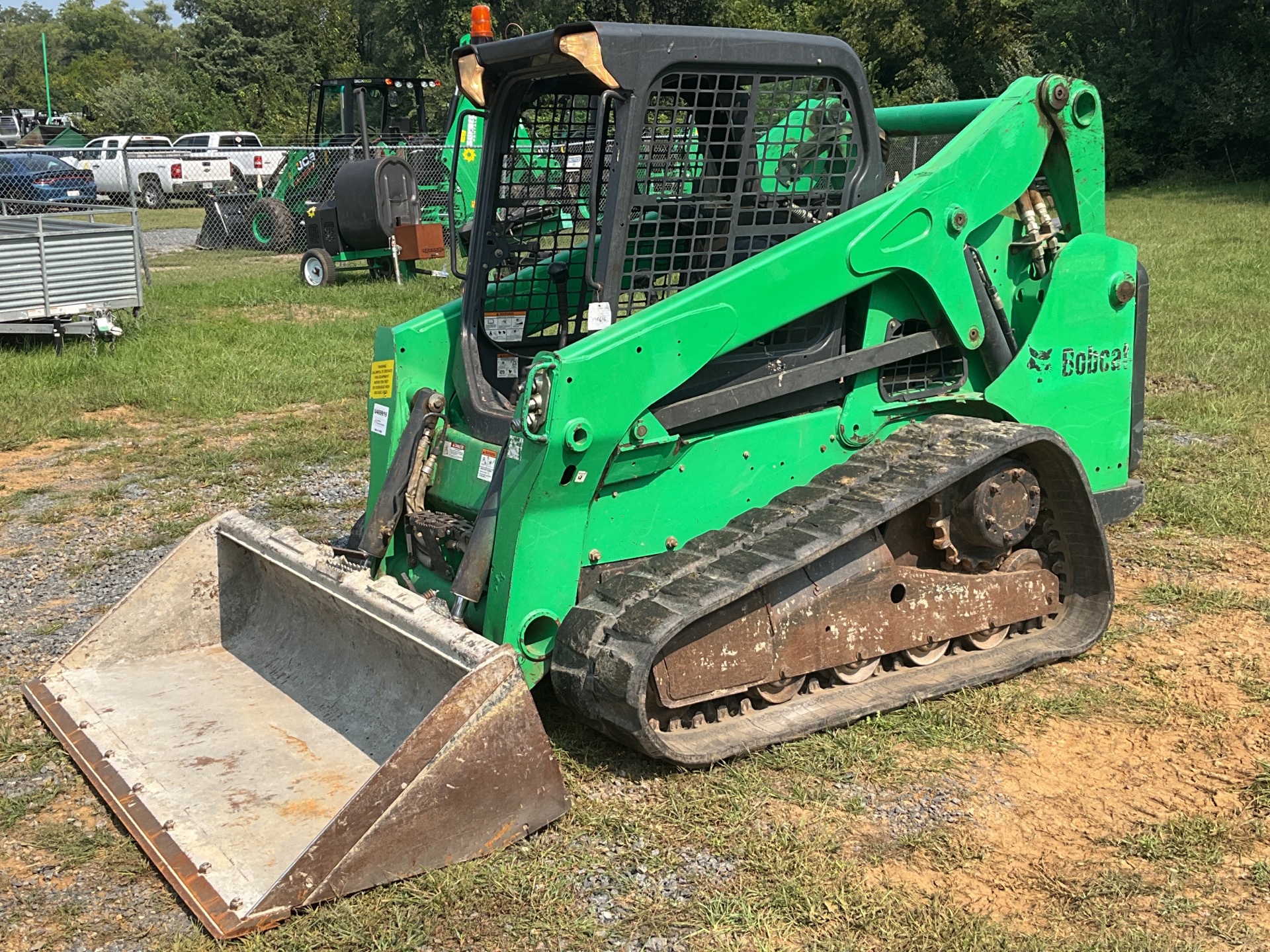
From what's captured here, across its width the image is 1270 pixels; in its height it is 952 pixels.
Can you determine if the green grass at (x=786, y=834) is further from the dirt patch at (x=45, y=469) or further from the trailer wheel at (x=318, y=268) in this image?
the trailer wheel at (x=318, y=268)

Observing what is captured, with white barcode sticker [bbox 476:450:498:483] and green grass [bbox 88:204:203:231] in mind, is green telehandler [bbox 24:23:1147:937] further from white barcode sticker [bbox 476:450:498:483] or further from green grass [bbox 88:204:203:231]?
green grass [bbox 88:204:203:231]

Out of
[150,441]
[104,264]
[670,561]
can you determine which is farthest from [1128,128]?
[670,561]

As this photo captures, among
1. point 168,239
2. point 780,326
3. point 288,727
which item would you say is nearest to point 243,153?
point 168,239

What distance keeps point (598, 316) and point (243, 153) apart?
2647cm

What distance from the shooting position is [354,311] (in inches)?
564

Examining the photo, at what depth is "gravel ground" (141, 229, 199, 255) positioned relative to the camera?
22.0 metres

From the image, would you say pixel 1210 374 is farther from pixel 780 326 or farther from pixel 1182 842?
pixel 1182 842

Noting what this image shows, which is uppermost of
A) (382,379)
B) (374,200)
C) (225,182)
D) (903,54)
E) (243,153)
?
(903,54)

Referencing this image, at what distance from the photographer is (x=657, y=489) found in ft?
14.1

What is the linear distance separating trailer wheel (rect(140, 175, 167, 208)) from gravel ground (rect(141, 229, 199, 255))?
4.92 m

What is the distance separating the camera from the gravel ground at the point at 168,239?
72.1 feet

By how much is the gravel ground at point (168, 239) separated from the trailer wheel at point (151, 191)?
4918mm

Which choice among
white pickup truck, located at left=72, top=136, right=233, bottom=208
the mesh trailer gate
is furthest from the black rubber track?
white pickup truck, located at left=72, top=136, right=233, bottom=208

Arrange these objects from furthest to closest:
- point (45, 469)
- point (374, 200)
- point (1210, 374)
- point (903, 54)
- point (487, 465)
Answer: point (903, 54), point (374, 200), point (1210, 374), point (45, 469), point (487, 465)
